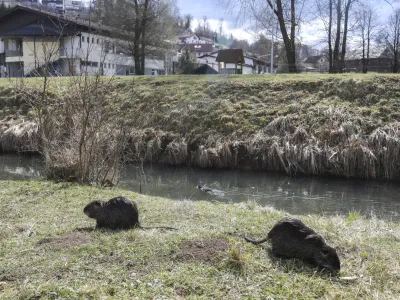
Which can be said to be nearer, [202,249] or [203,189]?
[202,249]

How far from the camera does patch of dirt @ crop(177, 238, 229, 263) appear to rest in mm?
4055

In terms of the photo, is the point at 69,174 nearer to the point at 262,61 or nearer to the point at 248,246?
the point at 248,246

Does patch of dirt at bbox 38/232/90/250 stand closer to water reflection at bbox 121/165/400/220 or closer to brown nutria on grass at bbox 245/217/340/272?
brown nutria on grass at bbox 245/217/340/272

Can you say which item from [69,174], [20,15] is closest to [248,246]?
[69,174]

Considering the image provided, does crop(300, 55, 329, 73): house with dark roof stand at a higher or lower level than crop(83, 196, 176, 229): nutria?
higher

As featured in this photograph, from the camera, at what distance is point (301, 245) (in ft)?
13.2

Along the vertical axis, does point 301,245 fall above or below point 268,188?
above

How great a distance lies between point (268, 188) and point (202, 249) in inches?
285

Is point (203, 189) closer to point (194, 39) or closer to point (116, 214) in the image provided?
point (116, 214)

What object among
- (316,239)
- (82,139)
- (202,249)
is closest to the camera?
(316,239)

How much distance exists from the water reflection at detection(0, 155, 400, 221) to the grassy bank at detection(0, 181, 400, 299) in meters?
3.86

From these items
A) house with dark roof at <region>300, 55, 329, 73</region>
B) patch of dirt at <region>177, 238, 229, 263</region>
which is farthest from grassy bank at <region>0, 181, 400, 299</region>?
house with dark roof at <region>300, 55, 329, 73</region>

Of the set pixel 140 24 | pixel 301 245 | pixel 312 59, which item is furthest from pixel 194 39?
pixel 301 245

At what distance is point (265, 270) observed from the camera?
12.7ft
